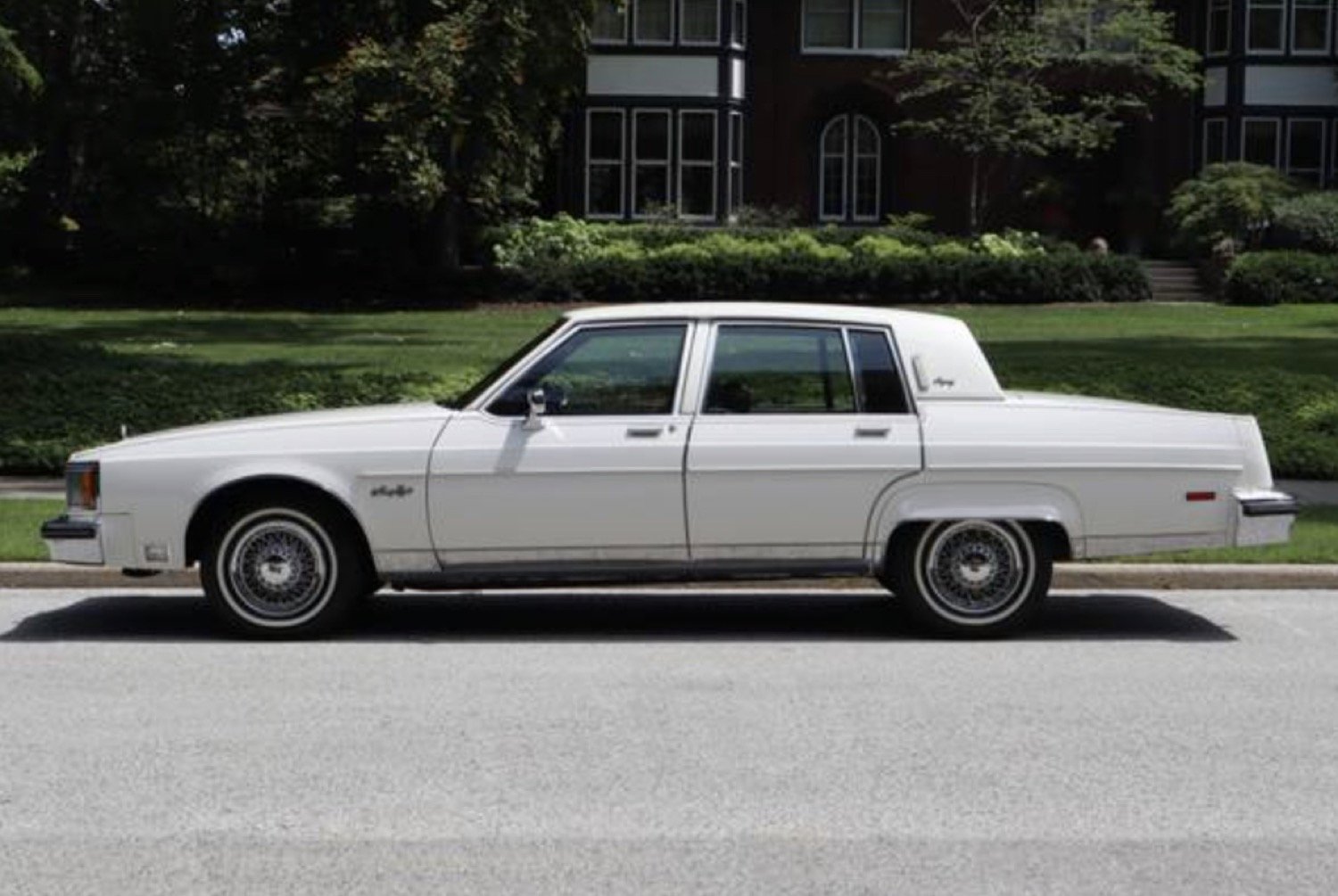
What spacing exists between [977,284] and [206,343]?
1467cm

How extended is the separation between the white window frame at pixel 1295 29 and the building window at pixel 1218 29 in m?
1.27

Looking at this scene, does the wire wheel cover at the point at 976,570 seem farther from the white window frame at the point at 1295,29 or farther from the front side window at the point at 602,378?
the white window frame at the point at 1295,29

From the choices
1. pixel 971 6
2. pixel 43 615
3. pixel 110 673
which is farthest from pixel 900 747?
pixel 971 6

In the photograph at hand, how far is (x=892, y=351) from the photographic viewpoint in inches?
368

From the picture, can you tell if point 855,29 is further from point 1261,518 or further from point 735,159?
point 1261,518

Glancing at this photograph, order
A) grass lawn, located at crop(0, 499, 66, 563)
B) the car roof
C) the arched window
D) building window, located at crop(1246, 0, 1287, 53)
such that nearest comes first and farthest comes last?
the car roof < grass lawn, located at crop(0, 499, 66, 563) < building window, located at crop(1246, 0, 1287, 53) < the arched window

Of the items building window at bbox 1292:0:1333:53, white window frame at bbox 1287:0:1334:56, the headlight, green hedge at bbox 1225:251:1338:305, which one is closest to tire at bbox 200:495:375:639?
the headlight

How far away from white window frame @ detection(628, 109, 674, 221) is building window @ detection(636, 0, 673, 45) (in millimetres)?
1460

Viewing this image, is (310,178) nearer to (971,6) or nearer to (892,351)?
(971,6)

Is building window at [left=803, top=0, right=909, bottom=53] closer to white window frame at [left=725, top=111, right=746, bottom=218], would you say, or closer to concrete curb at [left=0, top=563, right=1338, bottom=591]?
white window frame at [left=725, top=111, right=746, bottom=218]

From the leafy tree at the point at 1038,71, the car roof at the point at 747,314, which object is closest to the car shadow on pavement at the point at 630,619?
the car roof at the point at 747,314

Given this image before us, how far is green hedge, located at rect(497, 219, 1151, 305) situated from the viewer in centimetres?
3447

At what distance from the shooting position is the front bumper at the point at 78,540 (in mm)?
9086

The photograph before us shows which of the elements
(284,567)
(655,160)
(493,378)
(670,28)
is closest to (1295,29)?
(670,28)
